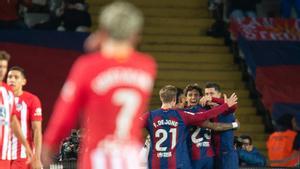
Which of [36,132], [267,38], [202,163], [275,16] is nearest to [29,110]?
[36,132]

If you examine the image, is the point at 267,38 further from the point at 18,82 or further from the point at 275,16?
the point at 18,82

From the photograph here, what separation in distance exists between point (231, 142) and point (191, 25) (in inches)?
379

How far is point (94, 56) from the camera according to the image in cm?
668

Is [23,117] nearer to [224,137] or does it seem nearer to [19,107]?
[19,107]

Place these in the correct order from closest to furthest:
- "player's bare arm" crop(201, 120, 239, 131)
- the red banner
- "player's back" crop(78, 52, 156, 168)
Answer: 1. "player's back" crop(78, 52, 156, 168)
2. "player's bare arm" crop(201, 120, 239, 131)
3. the red banner

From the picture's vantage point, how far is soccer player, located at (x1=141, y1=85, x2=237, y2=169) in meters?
11.9

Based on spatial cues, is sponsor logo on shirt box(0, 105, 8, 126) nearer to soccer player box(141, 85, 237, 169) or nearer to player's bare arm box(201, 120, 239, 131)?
soccer player box(141, 85, 237, 169)

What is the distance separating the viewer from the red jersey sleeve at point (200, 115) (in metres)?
11.9

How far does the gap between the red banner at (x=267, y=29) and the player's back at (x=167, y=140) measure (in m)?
8.31

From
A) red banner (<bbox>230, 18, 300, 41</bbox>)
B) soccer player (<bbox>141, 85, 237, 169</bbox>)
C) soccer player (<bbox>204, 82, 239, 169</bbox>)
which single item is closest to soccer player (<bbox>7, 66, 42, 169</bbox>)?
soccer player (<bbox>141, 85, 237, 169</bbox>)

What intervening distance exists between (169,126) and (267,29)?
9.08 m

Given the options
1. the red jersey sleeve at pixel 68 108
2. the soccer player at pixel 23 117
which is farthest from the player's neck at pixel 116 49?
the soccer player at pixel 23 117

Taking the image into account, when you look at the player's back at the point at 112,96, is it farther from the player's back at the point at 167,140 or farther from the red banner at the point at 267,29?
the red banner at the point at 267,29

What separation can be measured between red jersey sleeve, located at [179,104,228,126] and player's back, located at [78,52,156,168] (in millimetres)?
5023
